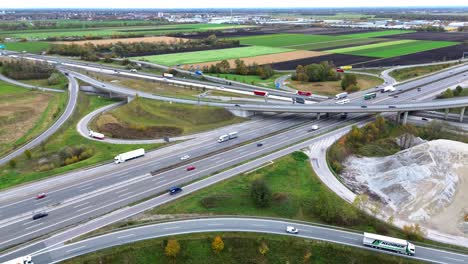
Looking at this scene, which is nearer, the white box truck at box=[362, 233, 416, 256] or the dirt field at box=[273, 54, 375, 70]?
the white box truck at box=[362, 233, 416, 256]

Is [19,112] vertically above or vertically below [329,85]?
below

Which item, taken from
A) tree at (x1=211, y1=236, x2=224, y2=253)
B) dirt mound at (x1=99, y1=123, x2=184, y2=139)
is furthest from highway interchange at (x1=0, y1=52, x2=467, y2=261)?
tree at (x1=211, y1=236, x2=224, y2=253)

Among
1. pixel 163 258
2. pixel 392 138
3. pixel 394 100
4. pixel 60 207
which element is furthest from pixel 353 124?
pixel 60 207

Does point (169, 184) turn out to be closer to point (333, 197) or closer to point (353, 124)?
point (333, 197)

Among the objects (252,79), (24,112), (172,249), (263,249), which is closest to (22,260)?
(172,249)

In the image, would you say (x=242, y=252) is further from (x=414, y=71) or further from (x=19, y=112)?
(x=414, y=71)

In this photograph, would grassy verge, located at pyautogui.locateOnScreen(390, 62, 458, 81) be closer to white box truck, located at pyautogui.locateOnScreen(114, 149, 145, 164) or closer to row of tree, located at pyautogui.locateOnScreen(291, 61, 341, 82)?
row of tree, located at pyautogui.locateOnScreen(291, 61, 341, 82)
